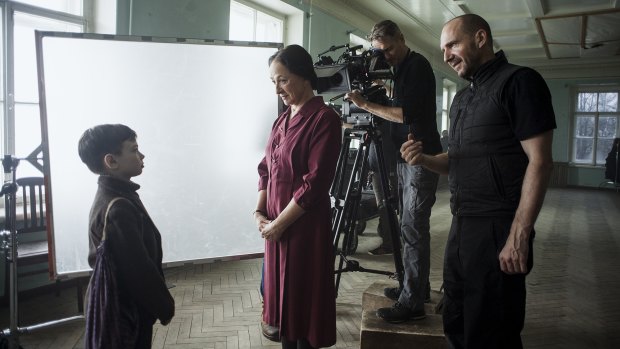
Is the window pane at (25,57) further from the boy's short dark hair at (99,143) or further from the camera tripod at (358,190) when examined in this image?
the camera tripod at (358,190)

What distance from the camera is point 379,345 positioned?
2051mm

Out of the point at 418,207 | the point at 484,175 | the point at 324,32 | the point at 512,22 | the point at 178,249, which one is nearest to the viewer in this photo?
the point at 484,175

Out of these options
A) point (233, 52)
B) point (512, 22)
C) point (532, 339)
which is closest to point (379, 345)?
point (532, 339)

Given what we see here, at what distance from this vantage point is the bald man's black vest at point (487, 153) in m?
1.37

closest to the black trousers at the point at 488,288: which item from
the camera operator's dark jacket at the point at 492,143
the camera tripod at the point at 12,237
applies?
the camera operator's dark jacket at the point at 492,143

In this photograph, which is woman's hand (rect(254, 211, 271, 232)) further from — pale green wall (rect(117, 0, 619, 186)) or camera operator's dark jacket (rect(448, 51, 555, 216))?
pale green wall (rect(117, 0, 619, 186))

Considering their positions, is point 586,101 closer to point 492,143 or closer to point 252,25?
point 252,25

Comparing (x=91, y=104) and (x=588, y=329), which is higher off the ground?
(x=91, y=104)

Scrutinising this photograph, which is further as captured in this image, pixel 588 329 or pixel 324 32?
pixel 324 32

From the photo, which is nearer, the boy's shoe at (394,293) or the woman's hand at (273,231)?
the woman's hand at (273,231)

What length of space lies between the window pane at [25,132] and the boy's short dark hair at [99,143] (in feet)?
6.13

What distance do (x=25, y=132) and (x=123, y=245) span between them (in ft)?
7.38

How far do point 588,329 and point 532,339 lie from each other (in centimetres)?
47

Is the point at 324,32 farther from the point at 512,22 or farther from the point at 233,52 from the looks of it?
the point at 512,22
